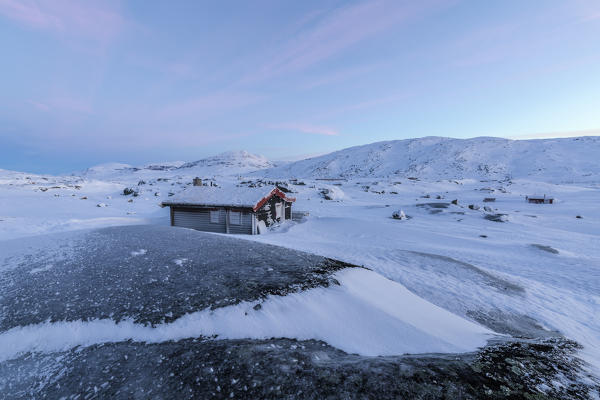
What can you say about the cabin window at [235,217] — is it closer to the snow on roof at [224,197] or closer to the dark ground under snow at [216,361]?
the snow on roof at [224,197]

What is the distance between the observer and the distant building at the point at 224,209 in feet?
69.4

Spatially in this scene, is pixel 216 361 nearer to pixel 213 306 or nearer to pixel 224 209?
pixel 213 306

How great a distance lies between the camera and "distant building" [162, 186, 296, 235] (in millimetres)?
21141

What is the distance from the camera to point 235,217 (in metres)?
21.4

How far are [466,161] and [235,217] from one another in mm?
107532

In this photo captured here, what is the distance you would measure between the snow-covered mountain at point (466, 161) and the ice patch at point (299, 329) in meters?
93.4

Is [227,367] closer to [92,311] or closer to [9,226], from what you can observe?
[92,311]

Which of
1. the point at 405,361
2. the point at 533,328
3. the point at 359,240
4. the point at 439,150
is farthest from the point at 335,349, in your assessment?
the point at 439,150

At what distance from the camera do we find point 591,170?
76.4 m

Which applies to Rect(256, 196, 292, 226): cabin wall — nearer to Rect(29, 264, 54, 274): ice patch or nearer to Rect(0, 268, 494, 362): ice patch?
Rect(29, 264, 54, 274): ice patch

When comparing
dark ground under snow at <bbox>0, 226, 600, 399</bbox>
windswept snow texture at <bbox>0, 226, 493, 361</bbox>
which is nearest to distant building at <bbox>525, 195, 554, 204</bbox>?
windswept snow texture at <bbox>0, 226, 493, 361</bbox>

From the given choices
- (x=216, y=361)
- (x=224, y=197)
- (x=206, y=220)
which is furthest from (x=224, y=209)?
(x=216, y=361)

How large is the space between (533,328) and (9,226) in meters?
32.9

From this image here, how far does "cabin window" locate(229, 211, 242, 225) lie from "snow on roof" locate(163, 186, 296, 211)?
90 centimetres
